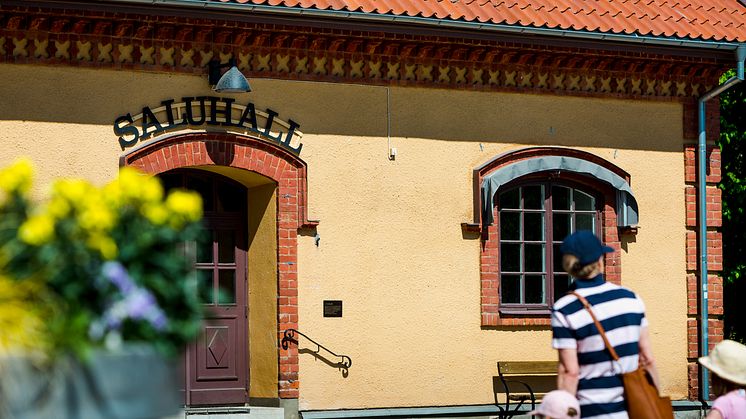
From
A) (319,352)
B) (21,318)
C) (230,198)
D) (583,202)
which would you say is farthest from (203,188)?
(21,318)

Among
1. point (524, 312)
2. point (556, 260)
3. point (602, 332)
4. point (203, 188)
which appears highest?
point (203, 188)

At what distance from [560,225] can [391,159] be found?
2.21 m

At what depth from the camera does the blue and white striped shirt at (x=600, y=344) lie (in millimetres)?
Result: 6508

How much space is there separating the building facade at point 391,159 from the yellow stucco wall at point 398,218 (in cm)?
2

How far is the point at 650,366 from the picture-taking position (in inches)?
262

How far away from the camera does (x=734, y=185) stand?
1822 cm

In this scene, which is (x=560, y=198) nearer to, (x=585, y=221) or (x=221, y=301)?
(x=585, y=221)

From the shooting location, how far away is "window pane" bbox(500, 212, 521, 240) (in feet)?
45.5

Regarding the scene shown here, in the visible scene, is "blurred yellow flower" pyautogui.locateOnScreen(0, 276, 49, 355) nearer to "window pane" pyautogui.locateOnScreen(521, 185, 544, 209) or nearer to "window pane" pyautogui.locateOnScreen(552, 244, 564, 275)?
"window pane" pyautogui.locateOnScreen(521, 185, 544, 209)

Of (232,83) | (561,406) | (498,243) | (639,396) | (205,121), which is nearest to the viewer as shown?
(561,406)

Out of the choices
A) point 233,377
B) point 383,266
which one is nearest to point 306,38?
point 383,266

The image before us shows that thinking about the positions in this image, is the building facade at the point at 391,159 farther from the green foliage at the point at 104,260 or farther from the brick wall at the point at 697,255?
the green foliage at the point at 104,260

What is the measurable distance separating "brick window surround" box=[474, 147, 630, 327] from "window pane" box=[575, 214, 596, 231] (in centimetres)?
10

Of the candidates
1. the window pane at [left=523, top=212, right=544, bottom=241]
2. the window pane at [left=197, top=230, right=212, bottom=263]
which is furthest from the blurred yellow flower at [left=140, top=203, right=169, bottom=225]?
the window pane at [left=523, top=212, right=544, bottom=241]
